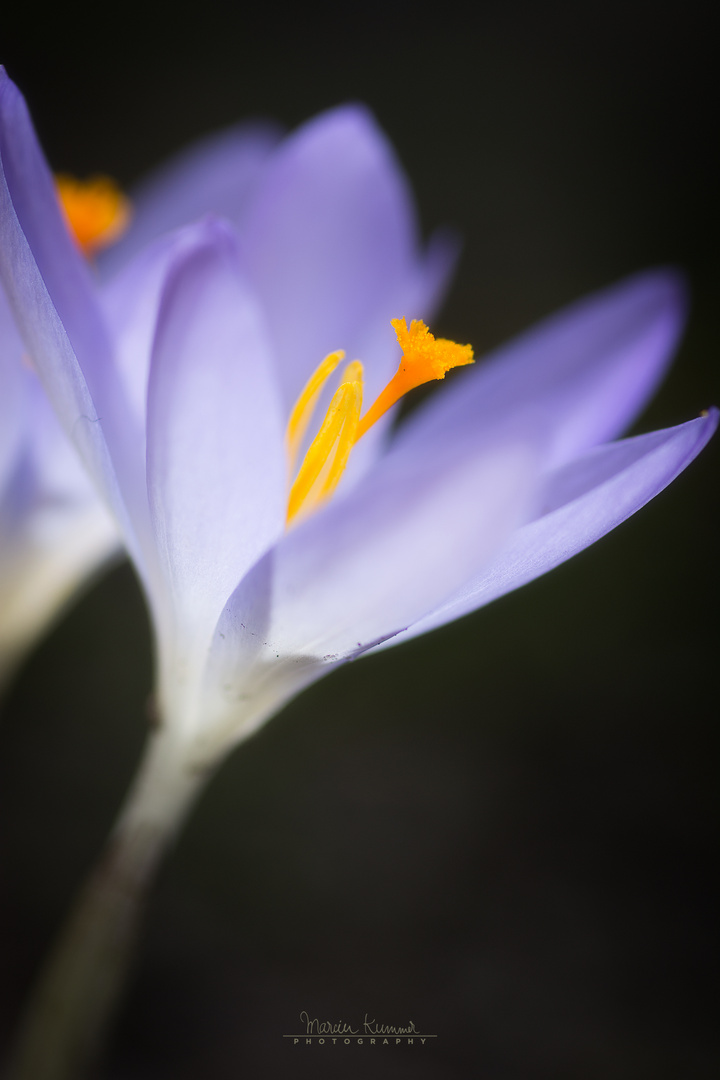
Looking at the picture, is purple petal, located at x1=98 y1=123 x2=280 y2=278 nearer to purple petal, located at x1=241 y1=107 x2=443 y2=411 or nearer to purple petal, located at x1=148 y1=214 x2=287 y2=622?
purple petal, located at x1=241 y1=107 x2=443 y2=411

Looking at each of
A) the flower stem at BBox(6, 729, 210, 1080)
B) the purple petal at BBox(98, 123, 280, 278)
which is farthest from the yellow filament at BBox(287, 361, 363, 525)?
the purple petal at BBox(98, 123, 280, 278)

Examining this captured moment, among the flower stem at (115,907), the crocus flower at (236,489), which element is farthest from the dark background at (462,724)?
the crocus flower at (236,489)

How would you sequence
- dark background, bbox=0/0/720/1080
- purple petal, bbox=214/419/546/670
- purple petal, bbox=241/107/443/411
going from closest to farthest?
purple petal, bbox=214/419/546/670 < purple petal, bbox=241/107/443/411 < dark background, bbox=0/0/720/1080

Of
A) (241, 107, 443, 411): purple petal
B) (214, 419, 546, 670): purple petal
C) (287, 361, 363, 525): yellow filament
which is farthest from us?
(241, 107, 443, 411): purple petal

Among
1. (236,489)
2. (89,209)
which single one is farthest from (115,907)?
(89,209)

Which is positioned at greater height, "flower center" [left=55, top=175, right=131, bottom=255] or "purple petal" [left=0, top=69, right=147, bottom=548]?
"flower center" [left=55, top=175, right=131, bottom=255]

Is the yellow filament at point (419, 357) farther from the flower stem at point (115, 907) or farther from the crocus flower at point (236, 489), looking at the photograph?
the flower stem at point (115, 907)

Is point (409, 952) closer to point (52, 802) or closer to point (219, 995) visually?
point (219, 995)
